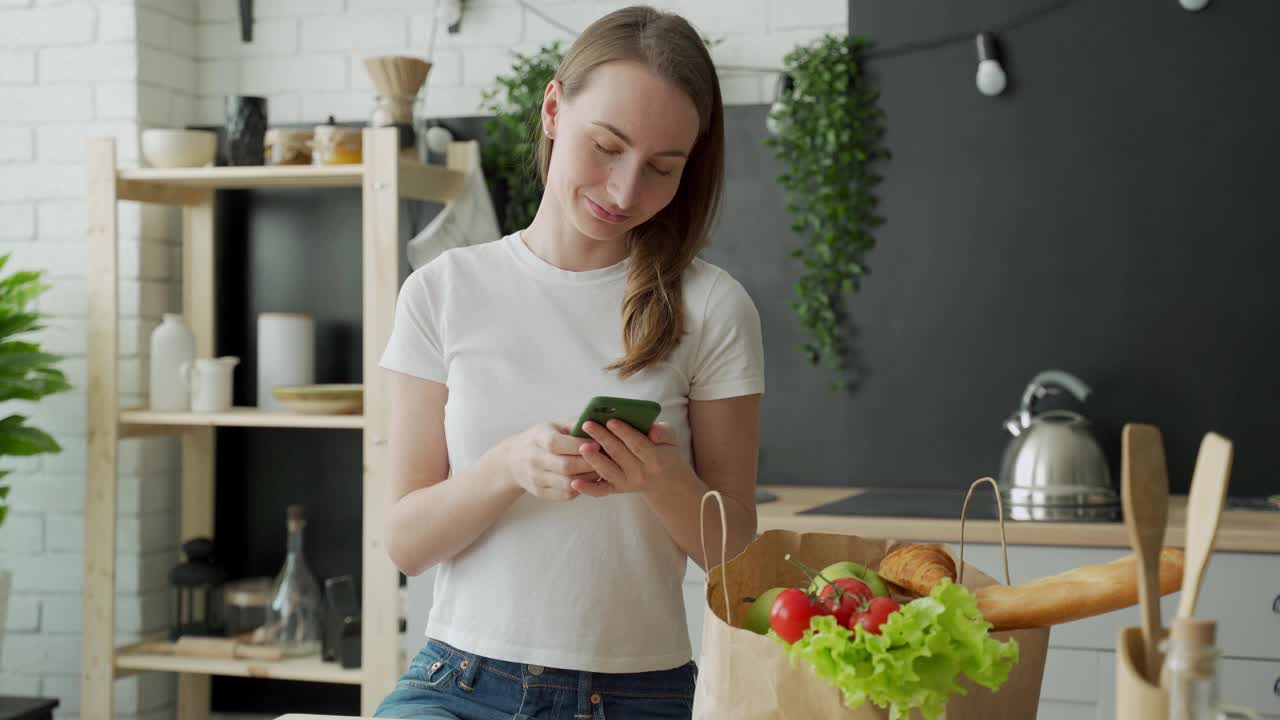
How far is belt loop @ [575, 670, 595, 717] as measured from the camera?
4.85 ft

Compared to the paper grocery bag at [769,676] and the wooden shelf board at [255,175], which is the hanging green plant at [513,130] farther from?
the paper grocery bag at [769,676]

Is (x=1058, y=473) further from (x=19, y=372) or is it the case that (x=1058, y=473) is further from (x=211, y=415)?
(x=19, y=372)

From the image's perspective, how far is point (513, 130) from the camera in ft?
11.2

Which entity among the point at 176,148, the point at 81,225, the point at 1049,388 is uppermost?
the point at 176,148

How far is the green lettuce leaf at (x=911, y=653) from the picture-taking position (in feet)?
2.95

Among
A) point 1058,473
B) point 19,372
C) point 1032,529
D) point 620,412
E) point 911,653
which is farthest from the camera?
point 19,372

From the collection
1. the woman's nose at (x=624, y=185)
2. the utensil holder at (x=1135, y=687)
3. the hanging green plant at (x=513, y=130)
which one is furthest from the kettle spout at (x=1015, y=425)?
the utensil holder at (x=1135, y=687)

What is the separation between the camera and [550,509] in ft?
5.08

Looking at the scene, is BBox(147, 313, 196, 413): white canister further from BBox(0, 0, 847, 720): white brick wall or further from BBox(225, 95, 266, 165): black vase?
BBox(225, 95, 266, 165): black vase

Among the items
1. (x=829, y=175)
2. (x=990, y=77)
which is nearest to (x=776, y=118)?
(x=829, y=175)

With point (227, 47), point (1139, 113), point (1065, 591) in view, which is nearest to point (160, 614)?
point (227, 47)

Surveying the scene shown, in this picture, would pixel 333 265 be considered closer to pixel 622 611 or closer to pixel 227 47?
pixel 227 47

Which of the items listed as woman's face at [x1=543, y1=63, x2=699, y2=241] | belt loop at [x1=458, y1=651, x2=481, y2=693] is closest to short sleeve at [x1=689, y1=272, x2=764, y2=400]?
woman's face at [x1=543, y1=63, x2=699, y2=241]

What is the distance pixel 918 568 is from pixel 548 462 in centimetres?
43
